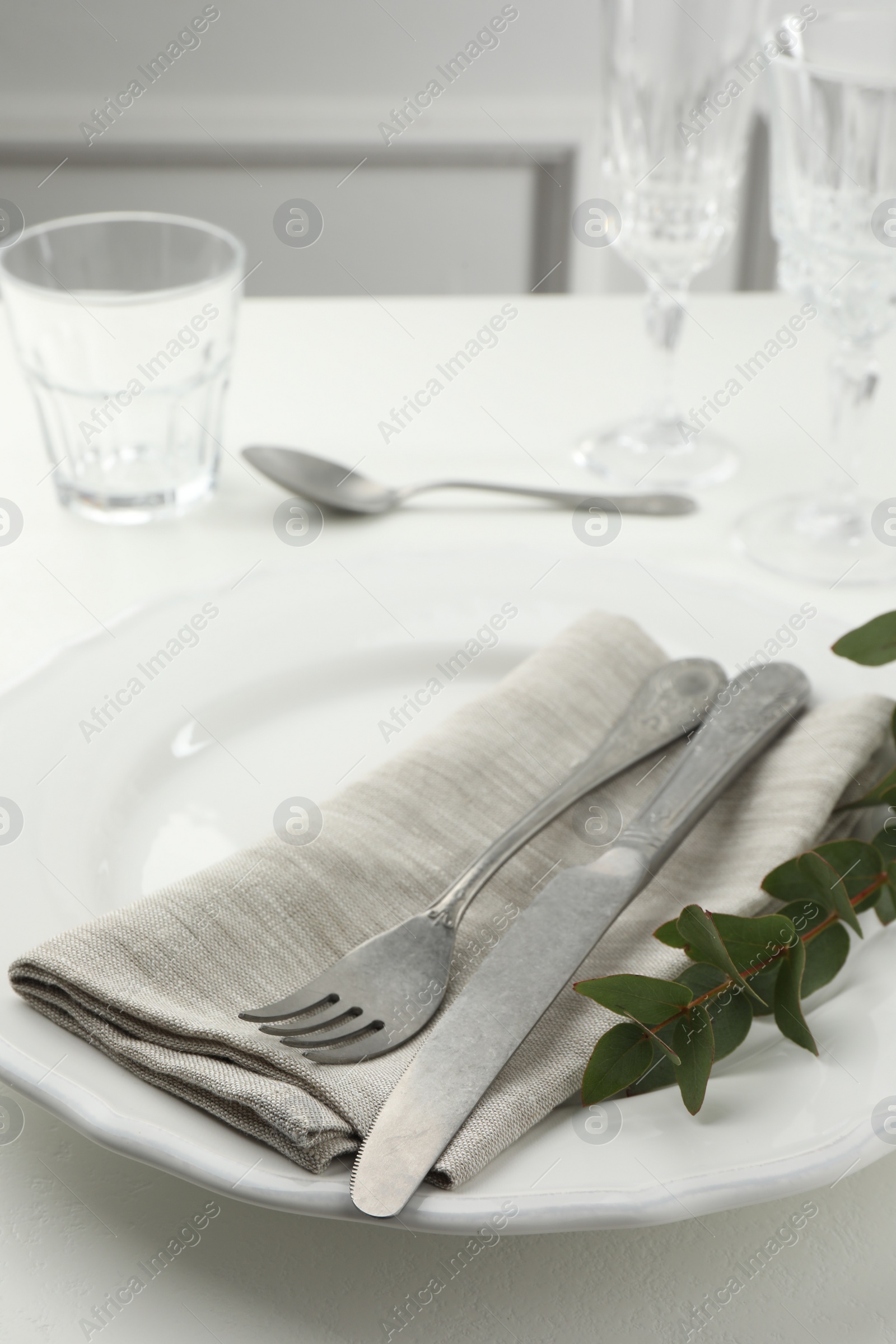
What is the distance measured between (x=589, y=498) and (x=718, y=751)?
304 mm

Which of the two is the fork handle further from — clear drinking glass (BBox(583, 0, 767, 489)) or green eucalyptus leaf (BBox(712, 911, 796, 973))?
clear drinking glass (BBox(583, 0, 767, 489))

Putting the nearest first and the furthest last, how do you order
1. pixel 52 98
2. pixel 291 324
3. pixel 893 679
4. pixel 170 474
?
1. pixel 893 679
2. pixel 170 474
3. pixel 291 324
4. pixel 52 98

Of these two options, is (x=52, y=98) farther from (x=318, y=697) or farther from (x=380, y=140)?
(x=318, y=697)

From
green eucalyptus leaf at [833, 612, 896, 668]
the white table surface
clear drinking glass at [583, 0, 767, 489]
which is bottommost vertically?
the white table surface

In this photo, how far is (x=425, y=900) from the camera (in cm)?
42

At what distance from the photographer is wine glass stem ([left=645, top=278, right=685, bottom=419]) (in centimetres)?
80

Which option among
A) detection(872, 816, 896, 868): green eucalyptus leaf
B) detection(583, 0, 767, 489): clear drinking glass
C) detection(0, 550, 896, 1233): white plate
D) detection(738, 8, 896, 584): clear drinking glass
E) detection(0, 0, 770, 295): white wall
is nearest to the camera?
detection(0, 550, 896, 1233): white plate

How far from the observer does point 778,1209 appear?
35 centimetres

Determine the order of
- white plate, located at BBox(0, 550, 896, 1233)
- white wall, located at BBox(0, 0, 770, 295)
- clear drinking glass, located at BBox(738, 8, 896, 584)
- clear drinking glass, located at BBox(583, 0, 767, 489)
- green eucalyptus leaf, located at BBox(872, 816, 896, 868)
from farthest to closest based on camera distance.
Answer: white wall, located at BBox(0, 0, 770, 295) < clear drinking glass, located at BBox(583, 0, 767, 489) < clear drinking glass, located at BBox(738, 8, 896, 584) < green eucalyptus leaf, located at BBox(872, 816, 896, 868) < white plate, located at BBox(0, 550, 896, 1233)

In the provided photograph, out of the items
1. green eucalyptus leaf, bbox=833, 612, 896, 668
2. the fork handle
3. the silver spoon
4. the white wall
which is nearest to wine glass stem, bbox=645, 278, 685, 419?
the silver spoon

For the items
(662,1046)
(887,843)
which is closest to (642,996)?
(662,1046)

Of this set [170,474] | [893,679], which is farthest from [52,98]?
[893,679]

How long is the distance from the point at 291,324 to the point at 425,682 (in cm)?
52

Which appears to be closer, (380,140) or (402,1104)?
(402,1104)
